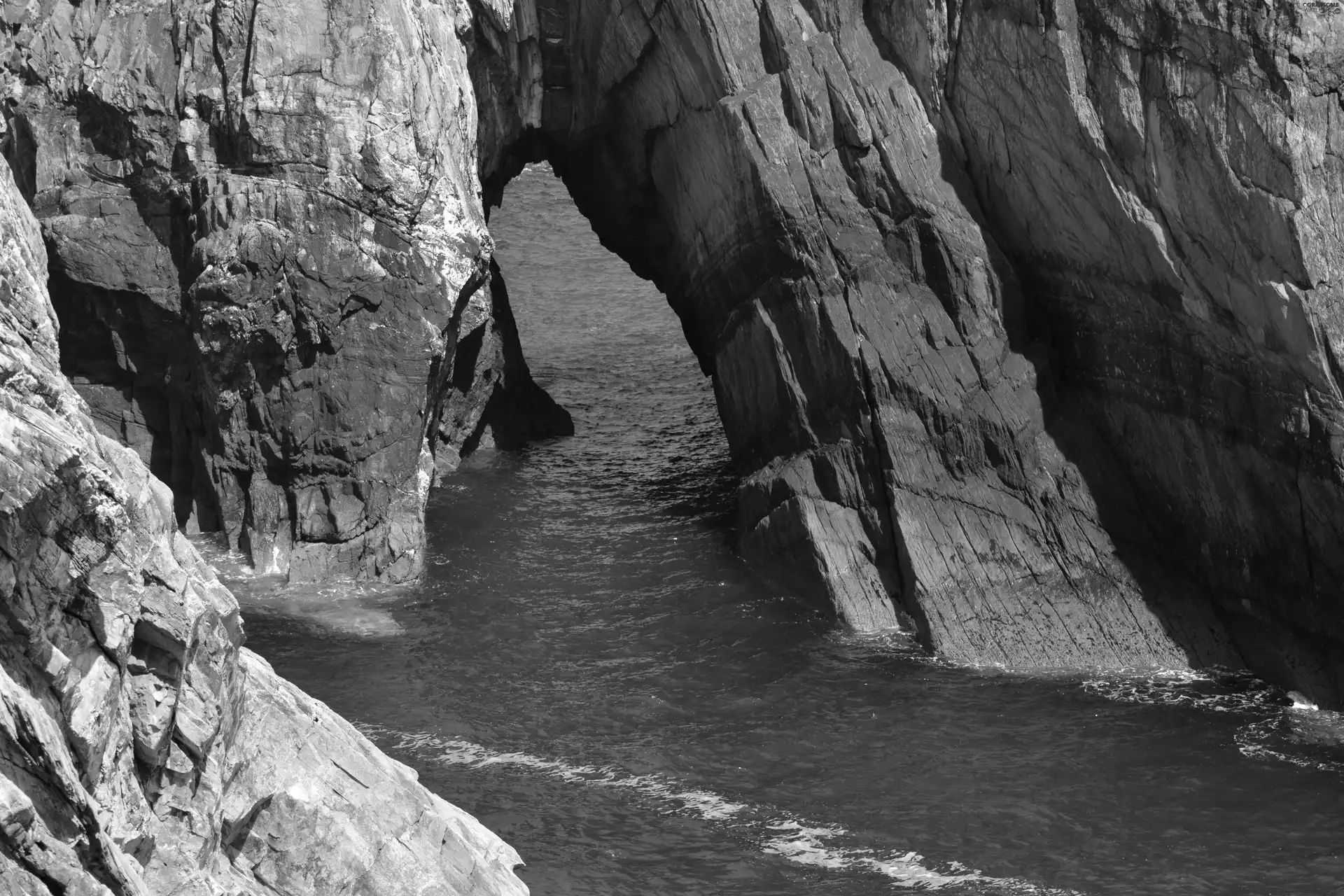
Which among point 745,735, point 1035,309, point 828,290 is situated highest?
point 828,290

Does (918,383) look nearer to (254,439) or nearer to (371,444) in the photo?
(371,444)

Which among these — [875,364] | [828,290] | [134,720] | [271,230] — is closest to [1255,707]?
[875,364]

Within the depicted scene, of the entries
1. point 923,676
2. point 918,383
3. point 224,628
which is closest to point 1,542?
point 224,628

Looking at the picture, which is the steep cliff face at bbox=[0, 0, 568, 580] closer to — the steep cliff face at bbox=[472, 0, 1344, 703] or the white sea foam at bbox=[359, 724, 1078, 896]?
the steep cliff face at bbox=[472, 0, 1344, 703]

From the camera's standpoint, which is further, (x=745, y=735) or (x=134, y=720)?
(x=745, y=735)

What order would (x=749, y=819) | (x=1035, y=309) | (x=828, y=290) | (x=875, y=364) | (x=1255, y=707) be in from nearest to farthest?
(x=749, y=819) → (x=1255, y=707) → (x=875, y=364) → (x=1035, y=309) → (x=828, y=290)

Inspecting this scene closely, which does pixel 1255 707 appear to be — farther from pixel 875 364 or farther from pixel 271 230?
pixel 271 230

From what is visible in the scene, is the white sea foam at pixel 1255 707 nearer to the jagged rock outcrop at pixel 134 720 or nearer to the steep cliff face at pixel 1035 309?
the steep cliff face at pixel 1035 309

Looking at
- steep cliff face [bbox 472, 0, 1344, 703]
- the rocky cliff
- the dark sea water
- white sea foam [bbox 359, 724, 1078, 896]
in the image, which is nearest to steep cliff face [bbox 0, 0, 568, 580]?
the rocky cliff
